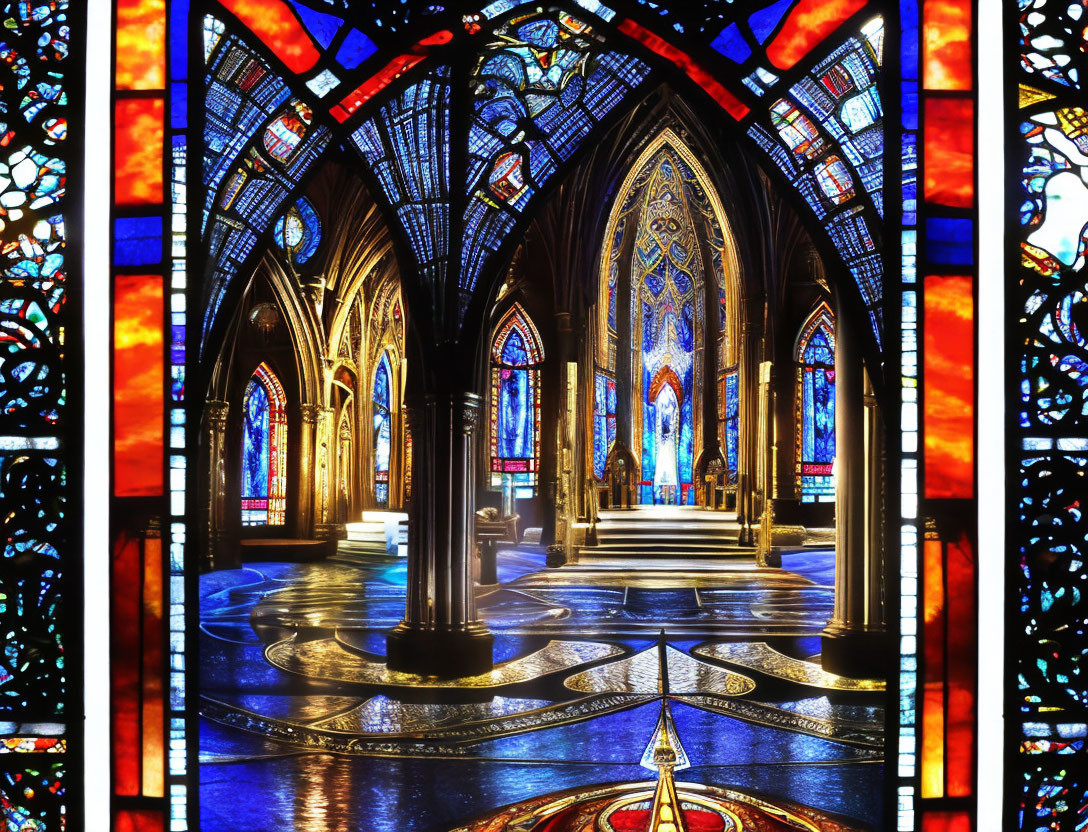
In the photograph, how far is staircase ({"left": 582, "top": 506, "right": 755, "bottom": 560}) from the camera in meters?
15.0

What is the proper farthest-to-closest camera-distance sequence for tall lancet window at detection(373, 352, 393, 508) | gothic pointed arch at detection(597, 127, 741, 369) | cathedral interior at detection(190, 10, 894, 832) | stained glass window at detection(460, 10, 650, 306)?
tall lancet window at detection(373, 352, 393, 508), gothic pointed arch at detection(597, 127, 741, 369), cathedral interior at detection(190, 10, 894, 832), stained glass window at detection(460, 10, 650, 306)

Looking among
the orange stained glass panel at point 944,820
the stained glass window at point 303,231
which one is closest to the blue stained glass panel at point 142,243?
the orange stained glass panel at point 944,820

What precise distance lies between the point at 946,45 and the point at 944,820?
2.63m

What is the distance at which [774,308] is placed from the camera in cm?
1697

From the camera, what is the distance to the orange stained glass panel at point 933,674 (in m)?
2.96

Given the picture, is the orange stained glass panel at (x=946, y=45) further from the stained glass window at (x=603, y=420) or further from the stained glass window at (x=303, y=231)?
the stained glass window at (x=603, y=420)

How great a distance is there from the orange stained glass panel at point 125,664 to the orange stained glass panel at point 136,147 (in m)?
1.20

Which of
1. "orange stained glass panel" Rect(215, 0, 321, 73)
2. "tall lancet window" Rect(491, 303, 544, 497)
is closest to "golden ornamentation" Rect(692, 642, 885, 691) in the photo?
"orange stained glass panel" Rect(215, 0, 321, 73)

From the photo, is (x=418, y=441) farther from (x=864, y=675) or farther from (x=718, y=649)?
(x=864, y=675)

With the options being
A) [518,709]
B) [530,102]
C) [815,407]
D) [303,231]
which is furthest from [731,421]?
[530,102]

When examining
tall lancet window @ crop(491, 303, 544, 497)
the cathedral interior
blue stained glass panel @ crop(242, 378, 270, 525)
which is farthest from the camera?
tall lancet window @ crop(491, 303, 544, 497)

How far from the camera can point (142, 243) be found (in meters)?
3.09

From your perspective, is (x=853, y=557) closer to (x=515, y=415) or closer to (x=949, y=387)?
Result: (x=949, y=387)

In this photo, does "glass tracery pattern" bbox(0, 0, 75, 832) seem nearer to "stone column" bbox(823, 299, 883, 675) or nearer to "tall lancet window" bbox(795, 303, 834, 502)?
"stone column" bbox(823, 299, 883, 675)
